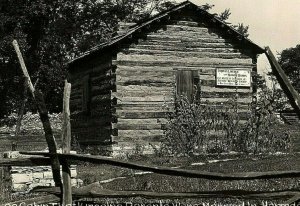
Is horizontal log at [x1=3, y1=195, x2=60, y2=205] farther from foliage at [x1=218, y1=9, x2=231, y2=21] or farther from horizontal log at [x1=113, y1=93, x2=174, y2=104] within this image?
foliage at [x1=218, y1=9, x2=231, y2=21]

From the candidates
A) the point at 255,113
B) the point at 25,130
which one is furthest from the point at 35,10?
the point at 255,113

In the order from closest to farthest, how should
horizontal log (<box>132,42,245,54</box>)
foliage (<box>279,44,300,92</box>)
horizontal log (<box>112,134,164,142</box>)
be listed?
horizontal log (<box>112,134,164,142</box>), horizontal log (<box>132,42,245,54</box>), foliage (<box>279,44,300,92</box>)

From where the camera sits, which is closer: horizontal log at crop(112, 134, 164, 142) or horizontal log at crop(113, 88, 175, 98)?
horizontal log at crop(112, 134, 164, 142)

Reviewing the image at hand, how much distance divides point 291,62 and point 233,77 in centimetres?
6875

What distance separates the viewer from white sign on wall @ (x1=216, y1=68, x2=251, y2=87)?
62.4 ft

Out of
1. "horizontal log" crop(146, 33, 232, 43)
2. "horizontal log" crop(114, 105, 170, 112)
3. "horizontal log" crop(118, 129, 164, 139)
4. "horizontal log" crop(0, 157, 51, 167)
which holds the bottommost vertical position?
"horizontal log" crop(118, 129, 164, 139)

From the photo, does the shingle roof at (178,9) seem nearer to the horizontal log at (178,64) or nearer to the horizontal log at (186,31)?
the horizontal log at (186,31)

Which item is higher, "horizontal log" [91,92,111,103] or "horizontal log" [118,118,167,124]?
"horizontal log" [91,92,111,103]

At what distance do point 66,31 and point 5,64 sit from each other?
5.66 metres

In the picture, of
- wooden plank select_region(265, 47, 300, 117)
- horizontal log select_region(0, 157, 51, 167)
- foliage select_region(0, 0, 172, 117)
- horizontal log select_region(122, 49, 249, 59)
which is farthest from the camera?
foliage select_region(0, 0, 172, 117)

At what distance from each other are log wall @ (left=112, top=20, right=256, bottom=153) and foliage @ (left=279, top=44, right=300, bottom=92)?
6642cm

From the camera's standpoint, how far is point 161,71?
60.3 ft

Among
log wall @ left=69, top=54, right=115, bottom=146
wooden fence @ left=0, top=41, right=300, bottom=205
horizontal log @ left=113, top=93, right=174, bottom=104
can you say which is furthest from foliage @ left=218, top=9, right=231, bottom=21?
wooden fence @ left=0, top=41, right=300, bottom=205

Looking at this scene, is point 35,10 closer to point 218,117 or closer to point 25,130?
point 25,130
